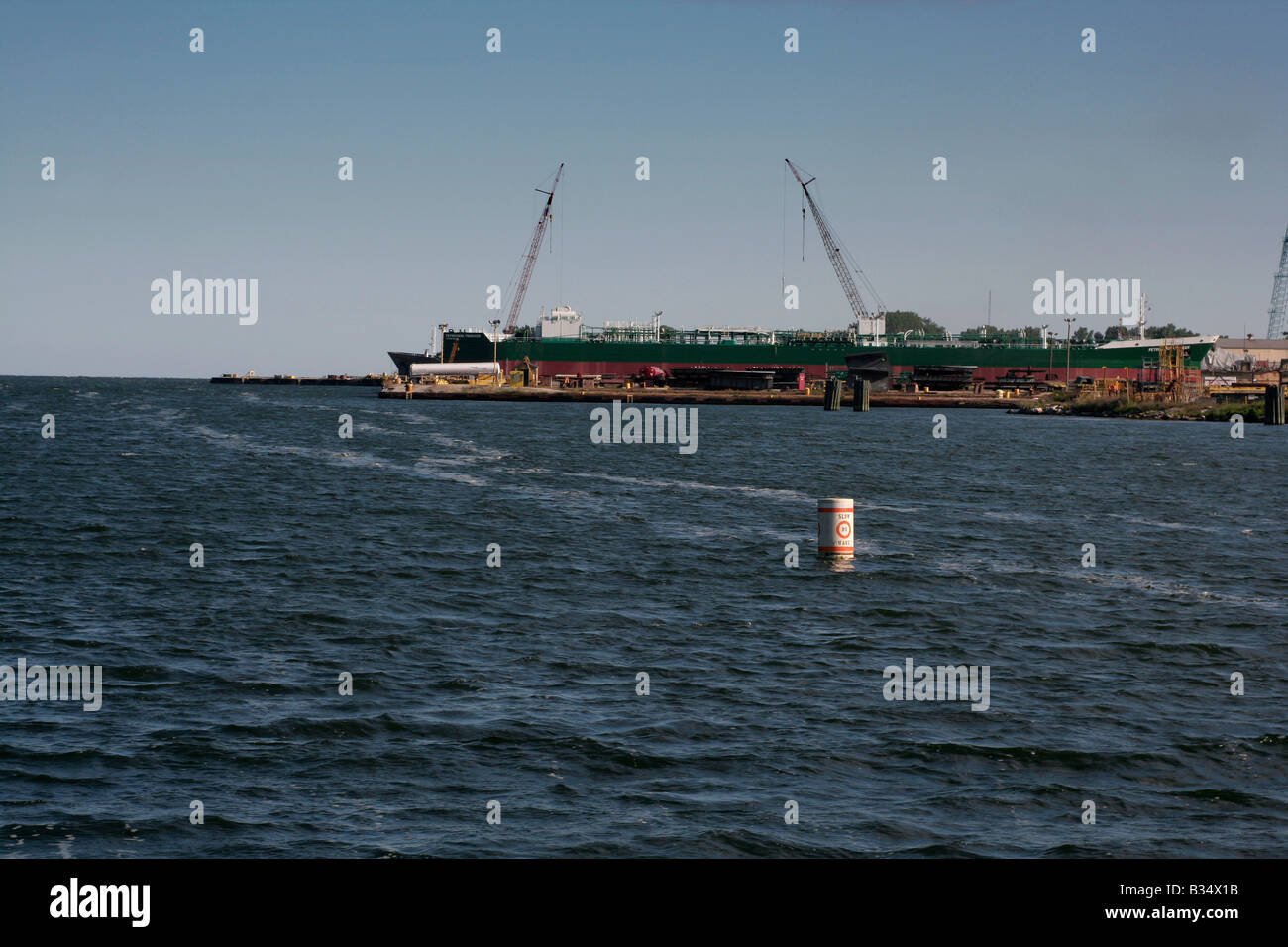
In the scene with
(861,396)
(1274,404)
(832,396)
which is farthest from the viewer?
(832,396)

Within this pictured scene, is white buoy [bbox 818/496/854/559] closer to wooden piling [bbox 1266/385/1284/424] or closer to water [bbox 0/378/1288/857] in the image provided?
water [bbox 0/378/1288/857]

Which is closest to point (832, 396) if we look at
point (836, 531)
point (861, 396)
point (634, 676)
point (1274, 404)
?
point (861, 396)

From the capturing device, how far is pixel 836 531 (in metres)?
37.3

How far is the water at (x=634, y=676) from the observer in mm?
15414

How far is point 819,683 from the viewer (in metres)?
22.3

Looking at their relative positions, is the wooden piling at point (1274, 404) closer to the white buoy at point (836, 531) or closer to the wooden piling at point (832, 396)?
the wooden piling at point (832, 396)

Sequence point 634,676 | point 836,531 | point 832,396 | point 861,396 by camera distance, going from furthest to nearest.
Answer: point 832,396 → point 861,396 → point 836,531 → point 634,676

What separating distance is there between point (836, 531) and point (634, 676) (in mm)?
15951

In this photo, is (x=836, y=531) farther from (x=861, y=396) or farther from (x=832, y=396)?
(x=832, y=396)

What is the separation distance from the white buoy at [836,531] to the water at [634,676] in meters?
1.11

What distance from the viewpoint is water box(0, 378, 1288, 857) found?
1541 centimetres
